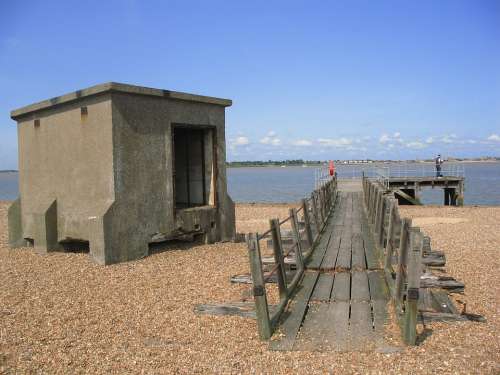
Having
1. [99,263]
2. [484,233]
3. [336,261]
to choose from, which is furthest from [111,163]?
[484,233]

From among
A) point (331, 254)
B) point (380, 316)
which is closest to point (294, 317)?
point (380, 316)

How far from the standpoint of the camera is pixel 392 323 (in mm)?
5457

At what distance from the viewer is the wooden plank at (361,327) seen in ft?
16.2

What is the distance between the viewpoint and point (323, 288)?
22.6ft

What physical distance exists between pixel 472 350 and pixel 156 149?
751 centimetres

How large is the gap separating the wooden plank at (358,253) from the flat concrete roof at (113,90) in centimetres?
473

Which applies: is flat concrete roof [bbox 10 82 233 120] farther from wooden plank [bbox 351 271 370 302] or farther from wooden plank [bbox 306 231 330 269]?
wooden plank [bbox 351 271 370 302]

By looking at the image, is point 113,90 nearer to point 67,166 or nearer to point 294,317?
point 67,166

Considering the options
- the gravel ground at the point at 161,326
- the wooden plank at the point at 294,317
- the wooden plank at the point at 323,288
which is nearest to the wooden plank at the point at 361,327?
the gravel ground at the point at 161,326

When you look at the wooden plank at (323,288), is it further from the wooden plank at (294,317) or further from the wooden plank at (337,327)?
the wooden plank at (337,327)

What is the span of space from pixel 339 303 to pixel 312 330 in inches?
38.3

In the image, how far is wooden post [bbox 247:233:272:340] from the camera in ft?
17.2

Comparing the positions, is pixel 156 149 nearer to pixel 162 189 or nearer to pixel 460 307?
pixel 162 189

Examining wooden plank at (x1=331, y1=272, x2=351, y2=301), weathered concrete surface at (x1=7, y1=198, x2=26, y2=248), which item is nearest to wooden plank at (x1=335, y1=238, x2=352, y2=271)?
wooden plank at (x1=331, y1=272, x2=351, y2=301)
